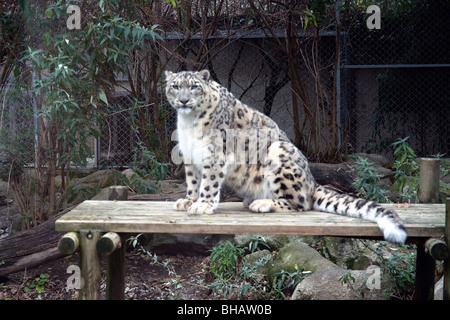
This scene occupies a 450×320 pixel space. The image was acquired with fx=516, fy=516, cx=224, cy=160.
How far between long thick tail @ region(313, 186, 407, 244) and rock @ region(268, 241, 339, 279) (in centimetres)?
132

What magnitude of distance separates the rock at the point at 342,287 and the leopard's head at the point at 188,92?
2091mm

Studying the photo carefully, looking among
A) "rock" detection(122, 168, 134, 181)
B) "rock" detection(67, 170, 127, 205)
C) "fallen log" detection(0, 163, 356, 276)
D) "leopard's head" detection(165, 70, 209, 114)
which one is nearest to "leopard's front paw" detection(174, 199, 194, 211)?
"leopard's head" detection(165, 70, 209, 114)

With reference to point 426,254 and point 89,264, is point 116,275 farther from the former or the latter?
point 426,254

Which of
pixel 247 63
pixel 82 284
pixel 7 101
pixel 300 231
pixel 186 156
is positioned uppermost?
pixel 247 63

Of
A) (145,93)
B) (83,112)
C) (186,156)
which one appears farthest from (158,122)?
(186,156)

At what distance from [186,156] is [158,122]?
149 inches

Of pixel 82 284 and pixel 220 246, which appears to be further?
pixel 220 246

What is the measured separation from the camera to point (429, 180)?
475cm

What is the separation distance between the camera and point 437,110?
948 cm

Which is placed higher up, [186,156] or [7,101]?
[7,101]

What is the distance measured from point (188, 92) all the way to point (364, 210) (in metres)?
1.70

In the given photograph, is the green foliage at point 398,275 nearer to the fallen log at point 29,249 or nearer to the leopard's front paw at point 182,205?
the leopard's front paw at point 182,205

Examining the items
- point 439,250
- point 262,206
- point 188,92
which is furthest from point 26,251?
point 439,250
